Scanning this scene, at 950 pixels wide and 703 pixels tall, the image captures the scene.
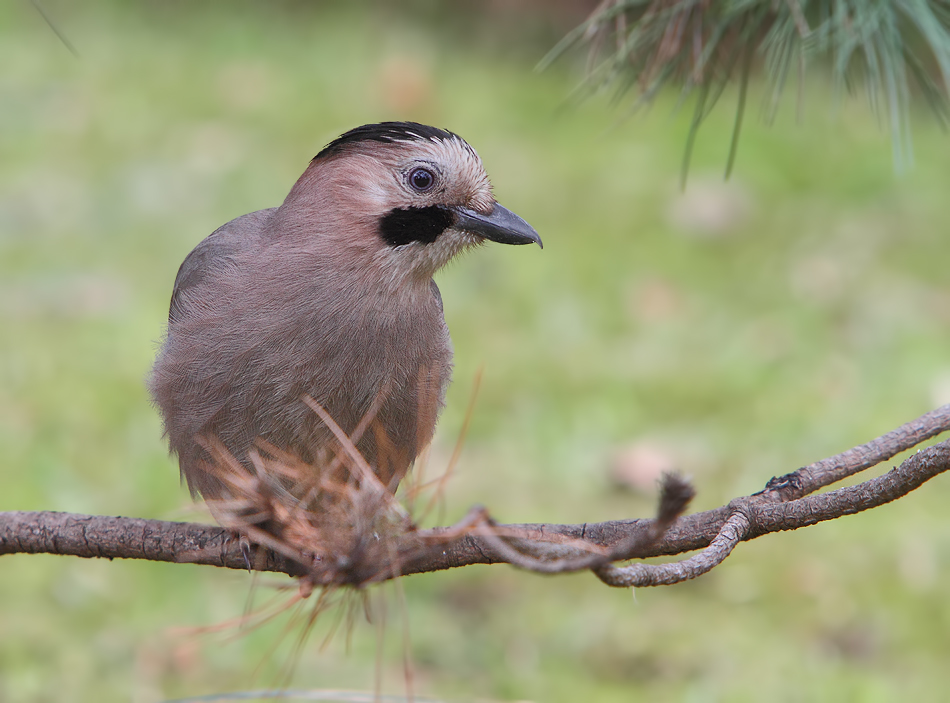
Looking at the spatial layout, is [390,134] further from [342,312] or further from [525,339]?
[525,339]

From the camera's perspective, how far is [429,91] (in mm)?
6875

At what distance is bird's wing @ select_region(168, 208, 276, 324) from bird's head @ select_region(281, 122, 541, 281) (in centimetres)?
25

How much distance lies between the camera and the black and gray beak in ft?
8.75

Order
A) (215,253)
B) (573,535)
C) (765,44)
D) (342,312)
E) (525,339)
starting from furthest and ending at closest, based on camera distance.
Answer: (525,339) < (215,253) < (342,312) < (765,44) < (573,535)

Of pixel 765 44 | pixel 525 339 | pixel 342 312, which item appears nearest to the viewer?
pixel 765 44

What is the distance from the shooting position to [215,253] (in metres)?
2.91

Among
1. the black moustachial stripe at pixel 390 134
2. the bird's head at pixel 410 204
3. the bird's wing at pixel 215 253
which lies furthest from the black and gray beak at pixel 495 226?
the bird's wing at pixel 215 253

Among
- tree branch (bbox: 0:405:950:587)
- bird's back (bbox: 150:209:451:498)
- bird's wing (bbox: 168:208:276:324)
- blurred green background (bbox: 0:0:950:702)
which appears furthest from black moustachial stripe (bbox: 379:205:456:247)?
blurred green background (bbox: 0:0:950:702)

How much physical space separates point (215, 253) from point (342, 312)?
503 millimetres

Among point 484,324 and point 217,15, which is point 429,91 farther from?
point 484,324

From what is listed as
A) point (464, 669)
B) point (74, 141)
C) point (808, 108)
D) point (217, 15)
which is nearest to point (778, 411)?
point (464, 669)

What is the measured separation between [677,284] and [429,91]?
7.01 ft

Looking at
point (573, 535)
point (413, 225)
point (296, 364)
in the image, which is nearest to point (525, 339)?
point (413, 225)

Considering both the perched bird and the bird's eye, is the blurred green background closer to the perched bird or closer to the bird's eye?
Answer: the perched bird
